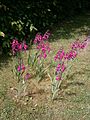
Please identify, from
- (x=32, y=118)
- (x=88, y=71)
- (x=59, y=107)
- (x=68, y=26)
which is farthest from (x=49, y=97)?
(x=68, y=26)

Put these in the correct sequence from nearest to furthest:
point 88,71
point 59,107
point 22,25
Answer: point 59,107, point 88,71, point 22,25

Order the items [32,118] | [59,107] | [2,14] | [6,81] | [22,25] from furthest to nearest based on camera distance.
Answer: [22,25] < [2,14] < [6,81] < [59,107] < [32,118]

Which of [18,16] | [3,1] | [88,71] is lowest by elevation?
[88,71]

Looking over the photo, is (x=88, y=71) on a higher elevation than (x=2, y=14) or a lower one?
lower

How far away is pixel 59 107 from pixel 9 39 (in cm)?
271

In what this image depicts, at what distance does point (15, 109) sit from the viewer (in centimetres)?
521

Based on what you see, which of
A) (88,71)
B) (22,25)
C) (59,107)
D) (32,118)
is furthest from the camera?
(22,25)

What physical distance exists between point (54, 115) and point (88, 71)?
2.04 metres

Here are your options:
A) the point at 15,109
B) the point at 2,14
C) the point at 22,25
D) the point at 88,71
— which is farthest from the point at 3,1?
the point at 15,109

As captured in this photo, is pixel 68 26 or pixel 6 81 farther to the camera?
pixel 68 26

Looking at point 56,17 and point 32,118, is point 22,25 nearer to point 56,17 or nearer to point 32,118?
point 56,17

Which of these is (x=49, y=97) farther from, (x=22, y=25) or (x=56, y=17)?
(x=56, y=17)

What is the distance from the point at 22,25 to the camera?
25.7ft

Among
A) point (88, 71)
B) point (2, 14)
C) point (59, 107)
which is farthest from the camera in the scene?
point (2, 14)
